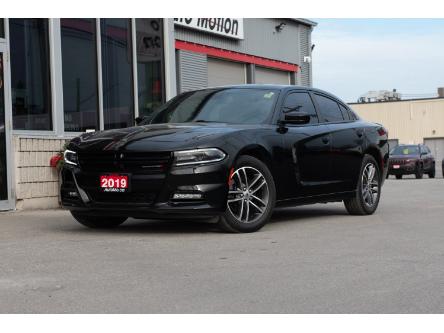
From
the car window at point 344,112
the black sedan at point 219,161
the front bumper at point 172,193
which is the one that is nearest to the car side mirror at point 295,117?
the black sedan at point 219,161

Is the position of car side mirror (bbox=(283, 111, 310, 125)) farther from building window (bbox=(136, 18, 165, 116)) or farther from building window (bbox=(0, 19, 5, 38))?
building window (bbox=(136, 18, 165, 116))

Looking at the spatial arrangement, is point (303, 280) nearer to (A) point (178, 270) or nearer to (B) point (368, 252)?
(A) point (178, 270)

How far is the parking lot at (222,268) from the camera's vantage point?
4449 millimetres

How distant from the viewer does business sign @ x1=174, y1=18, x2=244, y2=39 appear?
1728 centimetres

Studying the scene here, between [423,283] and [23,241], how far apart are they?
149 inches

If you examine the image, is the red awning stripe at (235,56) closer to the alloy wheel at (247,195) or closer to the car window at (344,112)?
the car window at (344,112)

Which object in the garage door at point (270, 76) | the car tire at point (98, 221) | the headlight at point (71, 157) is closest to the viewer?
the headlight at point (71, 157)

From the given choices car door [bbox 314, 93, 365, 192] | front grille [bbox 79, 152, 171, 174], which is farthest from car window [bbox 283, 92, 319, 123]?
front grille [bbox 79, 152, 171, 174]

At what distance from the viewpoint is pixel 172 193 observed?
716 cm

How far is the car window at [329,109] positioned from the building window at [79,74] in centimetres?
437

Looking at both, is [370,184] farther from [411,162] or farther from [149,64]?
[411,162]

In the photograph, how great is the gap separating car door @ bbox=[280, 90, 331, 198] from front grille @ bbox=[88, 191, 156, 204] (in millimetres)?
1640
